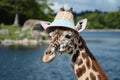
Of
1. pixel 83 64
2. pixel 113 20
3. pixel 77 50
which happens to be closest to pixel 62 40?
pixel 77 50

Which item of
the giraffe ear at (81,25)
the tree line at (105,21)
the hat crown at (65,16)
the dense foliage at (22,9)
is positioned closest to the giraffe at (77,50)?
the giraffe ear at (81,25)

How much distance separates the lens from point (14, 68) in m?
26.9

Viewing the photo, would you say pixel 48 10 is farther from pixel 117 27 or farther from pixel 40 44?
pixel 117 27

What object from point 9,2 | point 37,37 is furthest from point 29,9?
point 37,37

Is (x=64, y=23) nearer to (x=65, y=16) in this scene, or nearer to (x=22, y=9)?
(x=65, y=16)

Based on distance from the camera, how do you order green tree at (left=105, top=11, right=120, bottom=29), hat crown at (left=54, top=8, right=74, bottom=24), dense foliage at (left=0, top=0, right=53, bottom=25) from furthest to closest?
green tree at (left=105, top=11, right=120, bottom=29)
dense foliage at (left=0, top=0, right=53, bottom=25)
hat crown at (left=54, top=8, right=74, bottom=24)

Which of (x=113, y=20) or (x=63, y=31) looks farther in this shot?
(x=113, y=20)

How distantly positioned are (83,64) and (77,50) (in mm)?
159

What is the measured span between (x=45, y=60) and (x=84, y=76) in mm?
545

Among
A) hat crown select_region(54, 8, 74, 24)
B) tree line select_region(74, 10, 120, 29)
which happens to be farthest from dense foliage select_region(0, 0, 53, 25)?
tree line select_region(74, 10, 120, 29)

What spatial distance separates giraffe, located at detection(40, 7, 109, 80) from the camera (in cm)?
455

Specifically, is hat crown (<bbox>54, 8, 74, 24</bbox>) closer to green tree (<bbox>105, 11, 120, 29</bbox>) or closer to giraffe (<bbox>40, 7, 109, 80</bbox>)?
giraffe (<bbox>40, 7, 109, 80</bbox>)

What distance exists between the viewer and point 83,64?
4.65 meters

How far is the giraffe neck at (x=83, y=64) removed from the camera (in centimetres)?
465
